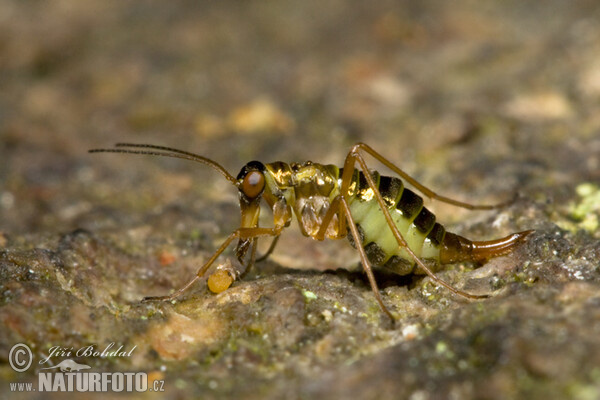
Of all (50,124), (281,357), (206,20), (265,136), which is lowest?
(281,357)

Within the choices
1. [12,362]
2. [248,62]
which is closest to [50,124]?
[248,62]

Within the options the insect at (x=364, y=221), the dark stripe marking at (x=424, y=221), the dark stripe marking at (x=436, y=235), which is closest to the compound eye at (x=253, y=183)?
the insect at (x=364, y=221)

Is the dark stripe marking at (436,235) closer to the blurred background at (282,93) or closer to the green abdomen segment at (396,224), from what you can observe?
the green abdomen segment at (396,224)

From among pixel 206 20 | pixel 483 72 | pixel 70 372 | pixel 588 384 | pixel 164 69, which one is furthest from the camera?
pixel 206 20

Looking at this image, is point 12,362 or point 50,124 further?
point 50,124

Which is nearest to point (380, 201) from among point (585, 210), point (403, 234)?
point (403, 234)

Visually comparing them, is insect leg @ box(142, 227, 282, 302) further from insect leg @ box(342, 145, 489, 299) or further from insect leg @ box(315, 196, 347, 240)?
insect leg @ box(342, 145, 489, 299)

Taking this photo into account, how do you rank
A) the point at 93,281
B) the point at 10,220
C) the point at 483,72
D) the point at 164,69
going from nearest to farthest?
the point at 93,281, the point at 10,220, the point at 483,72, the point at 164,69

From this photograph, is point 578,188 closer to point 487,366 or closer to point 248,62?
point 487,366
